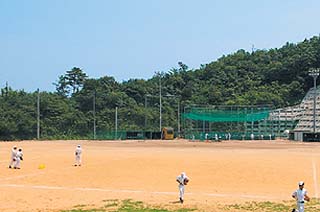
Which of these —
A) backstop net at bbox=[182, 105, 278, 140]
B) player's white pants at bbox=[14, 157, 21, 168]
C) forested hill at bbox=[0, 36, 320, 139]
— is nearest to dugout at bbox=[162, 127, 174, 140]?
backstop net at bbox=[182, 105, 278, 140]

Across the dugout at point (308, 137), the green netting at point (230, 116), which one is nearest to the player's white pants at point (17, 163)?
the dugout at point (308, 137)

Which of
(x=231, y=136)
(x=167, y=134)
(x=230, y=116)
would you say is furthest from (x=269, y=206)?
(x=230, y=116)

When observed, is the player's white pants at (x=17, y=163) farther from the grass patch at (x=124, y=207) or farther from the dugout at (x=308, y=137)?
the dugout at (x=308, y=137)

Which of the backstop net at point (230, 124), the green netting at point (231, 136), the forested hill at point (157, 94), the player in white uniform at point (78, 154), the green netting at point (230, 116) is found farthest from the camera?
the forested hill at point (157, 94)

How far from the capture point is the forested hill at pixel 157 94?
357 feet

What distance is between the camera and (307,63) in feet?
421

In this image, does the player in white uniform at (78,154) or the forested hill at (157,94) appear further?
the forested hill at (157,94)

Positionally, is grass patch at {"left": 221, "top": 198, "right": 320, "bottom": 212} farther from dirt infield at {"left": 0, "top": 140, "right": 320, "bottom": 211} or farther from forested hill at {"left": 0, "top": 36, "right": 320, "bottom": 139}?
forested hill at {"left": 0, "top": 36, "right": 320, "bottom": 139}

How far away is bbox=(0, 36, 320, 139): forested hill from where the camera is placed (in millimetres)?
108688

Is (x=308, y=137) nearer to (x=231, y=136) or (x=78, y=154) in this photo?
(x=231, y=136)

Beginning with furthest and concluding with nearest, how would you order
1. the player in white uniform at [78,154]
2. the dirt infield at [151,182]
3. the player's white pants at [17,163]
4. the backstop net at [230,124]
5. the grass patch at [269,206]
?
the backstop net at [230,124] → the player in white uniform at [78,154] → the player's white pants at [17,163] → the dirt infield at [151,182] → the grass patch at [269,206]

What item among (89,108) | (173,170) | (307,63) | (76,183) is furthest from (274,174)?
(307,63)

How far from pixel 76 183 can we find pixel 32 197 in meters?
5.53

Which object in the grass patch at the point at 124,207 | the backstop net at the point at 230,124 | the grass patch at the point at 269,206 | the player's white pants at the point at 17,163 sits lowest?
the grass patch at the point at 124,207
